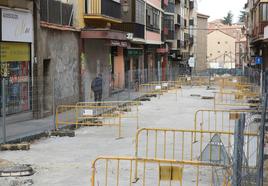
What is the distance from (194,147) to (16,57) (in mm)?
8358

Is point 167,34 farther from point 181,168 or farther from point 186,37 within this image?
point 181,168

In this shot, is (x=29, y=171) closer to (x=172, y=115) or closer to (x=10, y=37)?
(x=10, y=37)

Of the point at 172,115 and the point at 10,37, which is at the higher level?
the point at 10,37

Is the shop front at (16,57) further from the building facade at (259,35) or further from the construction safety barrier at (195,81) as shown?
the construction safety barrier at (195,81)

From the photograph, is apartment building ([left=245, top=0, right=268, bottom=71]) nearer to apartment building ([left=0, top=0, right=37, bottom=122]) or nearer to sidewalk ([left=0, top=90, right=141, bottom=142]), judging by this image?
apartment building ([left=0, top=0, right=37, bottom=122])

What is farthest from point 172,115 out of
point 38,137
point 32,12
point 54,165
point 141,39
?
point 141,39

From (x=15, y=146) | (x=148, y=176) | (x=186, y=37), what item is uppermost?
(x=186, y=37)

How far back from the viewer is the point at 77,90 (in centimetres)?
2655

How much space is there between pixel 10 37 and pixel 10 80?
1.63m

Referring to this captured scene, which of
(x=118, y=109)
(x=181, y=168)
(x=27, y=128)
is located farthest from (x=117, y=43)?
(x=181, y=168)

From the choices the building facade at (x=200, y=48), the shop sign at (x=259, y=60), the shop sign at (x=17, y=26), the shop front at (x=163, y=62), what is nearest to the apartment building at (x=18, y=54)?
the shop sign at (x=17, y=26)

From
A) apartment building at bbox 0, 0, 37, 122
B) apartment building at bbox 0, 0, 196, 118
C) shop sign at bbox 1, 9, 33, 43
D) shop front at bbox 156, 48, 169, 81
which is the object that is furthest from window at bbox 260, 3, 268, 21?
shop sign at bbox 1, 9, 33, 43

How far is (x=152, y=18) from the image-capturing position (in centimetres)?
4856

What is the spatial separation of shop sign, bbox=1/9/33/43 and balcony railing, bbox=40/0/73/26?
1.39 m
